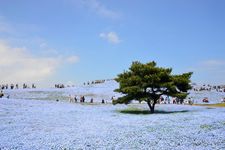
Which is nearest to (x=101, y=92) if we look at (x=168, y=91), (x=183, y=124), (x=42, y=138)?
(x=168, y=91)

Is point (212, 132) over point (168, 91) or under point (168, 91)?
under

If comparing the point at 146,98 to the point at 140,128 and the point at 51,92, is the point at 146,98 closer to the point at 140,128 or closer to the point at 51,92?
the point at 140,128

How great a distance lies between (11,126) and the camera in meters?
28.2

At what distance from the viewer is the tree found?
152 feet

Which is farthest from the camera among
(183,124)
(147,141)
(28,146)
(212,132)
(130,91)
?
(130,91)

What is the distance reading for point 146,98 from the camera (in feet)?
153

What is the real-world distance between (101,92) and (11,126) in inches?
2505

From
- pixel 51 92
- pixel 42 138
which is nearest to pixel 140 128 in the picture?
pixel 42 138

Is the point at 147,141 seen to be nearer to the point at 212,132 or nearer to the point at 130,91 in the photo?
the point at 212,132

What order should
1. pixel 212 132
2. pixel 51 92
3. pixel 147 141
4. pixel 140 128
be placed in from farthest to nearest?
pixel 51 92 < pixel 140 128 < pixel 212 132 < pixel 147 141

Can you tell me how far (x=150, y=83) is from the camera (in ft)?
153

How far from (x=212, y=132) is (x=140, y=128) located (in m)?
5.07

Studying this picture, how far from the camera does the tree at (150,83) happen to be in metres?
46.4

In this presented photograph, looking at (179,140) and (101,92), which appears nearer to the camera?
(179,140)
